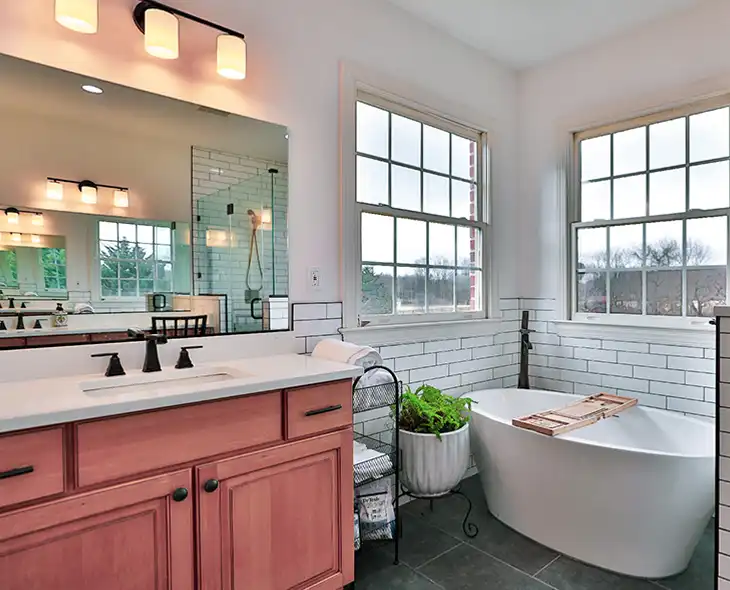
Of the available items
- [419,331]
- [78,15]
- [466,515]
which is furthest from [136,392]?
[466,515]

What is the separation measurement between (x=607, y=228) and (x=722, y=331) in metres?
1.96

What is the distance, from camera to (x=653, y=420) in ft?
8.61

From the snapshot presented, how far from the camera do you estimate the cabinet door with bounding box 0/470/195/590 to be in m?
1.17

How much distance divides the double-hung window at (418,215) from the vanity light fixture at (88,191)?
1250mm

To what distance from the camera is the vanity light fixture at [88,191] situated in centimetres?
176

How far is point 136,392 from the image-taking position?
1467mm

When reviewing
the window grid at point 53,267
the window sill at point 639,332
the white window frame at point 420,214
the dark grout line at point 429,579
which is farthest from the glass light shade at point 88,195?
the window sill at point 639,332

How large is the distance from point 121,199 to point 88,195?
112 millimetres

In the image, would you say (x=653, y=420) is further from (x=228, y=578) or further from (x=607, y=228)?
(x=228, y=578)

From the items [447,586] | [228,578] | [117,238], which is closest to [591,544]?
[447,586]

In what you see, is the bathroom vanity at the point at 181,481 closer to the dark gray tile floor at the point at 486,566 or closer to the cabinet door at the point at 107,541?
the cabinet door at the point at 107,541

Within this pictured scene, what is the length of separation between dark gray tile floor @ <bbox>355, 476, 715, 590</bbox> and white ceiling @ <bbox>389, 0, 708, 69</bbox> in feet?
9.31

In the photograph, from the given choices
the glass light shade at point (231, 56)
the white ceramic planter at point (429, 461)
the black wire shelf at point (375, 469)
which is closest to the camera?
the glass light shade at point (231, 56)

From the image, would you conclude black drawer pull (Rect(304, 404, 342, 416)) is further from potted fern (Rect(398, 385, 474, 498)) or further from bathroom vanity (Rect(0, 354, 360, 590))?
potted fern (Rect(398, 385, 474, 498))
